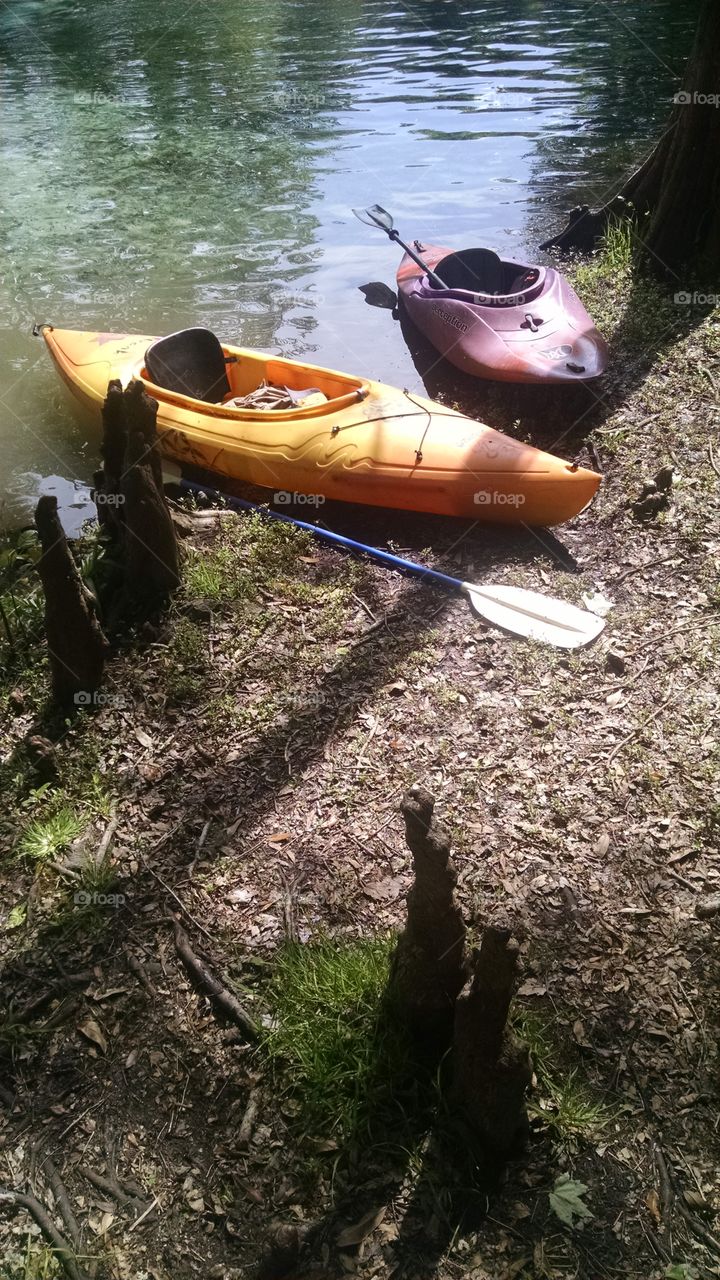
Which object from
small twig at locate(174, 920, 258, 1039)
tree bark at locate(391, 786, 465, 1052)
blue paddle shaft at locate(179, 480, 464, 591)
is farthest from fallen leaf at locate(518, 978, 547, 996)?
blue paddle shaft at locate(179, 480, 464, 591)

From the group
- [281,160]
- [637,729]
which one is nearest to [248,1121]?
[637,729]

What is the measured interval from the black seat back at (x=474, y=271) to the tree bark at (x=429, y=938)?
196 inches

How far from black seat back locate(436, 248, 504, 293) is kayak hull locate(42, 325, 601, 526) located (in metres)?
1.60

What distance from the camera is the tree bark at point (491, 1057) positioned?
5.95 ft

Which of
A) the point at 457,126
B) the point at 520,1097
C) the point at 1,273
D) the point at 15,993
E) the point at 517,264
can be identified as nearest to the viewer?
the point at 520,1097

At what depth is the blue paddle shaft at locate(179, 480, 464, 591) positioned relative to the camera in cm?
409

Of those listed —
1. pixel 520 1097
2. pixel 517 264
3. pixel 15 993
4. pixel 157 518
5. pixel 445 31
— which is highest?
pixel 445 31

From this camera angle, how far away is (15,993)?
8.79 feet

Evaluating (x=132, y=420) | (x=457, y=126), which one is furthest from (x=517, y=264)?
(x=457, y=126)

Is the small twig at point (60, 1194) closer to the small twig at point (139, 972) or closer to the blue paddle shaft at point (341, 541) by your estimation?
the small twig at point (139, 972)

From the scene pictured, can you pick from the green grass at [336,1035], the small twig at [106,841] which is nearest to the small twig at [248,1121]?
the green grass at [336,1035]

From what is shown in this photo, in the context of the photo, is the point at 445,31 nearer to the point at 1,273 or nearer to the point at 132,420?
the point at 1,273

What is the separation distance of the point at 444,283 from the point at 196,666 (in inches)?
145

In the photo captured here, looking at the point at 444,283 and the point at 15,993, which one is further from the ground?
the point at 444,283
